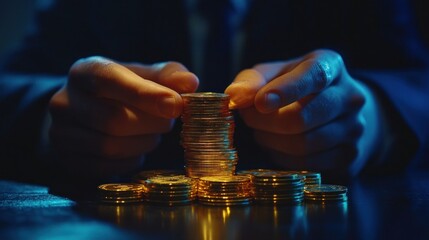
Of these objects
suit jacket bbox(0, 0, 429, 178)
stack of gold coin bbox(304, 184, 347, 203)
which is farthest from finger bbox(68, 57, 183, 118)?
suit jacket bbox(0, 0, 429, 178)

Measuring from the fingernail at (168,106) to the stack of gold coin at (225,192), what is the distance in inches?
7.4

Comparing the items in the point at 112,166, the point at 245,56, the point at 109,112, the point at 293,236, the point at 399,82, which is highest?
the point at 245,56

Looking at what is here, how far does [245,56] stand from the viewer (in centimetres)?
273

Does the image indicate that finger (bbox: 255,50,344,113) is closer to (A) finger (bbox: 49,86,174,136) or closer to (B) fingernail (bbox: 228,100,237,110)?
(B) fingernail (bbox: 228,100,237,110)

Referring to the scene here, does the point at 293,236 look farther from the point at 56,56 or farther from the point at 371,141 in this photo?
the point at 56,56

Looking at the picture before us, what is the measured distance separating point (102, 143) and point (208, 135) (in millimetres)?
350

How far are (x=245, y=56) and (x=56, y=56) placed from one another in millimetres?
818

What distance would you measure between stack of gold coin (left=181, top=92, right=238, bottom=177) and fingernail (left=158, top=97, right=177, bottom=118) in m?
0.05

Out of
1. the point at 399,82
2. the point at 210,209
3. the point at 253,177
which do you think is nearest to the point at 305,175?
the point at 253,177

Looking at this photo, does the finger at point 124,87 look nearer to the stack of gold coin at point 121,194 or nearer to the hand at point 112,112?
the hand at point 112,112

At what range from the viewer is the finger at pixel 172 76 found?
5.32 feet

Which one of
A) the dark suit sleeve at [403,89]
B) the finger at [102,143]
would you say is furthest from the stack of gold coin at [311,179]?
the dark suit sleeve at [403,89]

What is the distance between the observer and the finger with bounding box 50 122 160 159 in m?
1.78

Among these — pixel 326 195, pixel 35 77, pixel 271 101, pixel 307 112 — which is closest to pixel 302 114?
pixel 307 112
